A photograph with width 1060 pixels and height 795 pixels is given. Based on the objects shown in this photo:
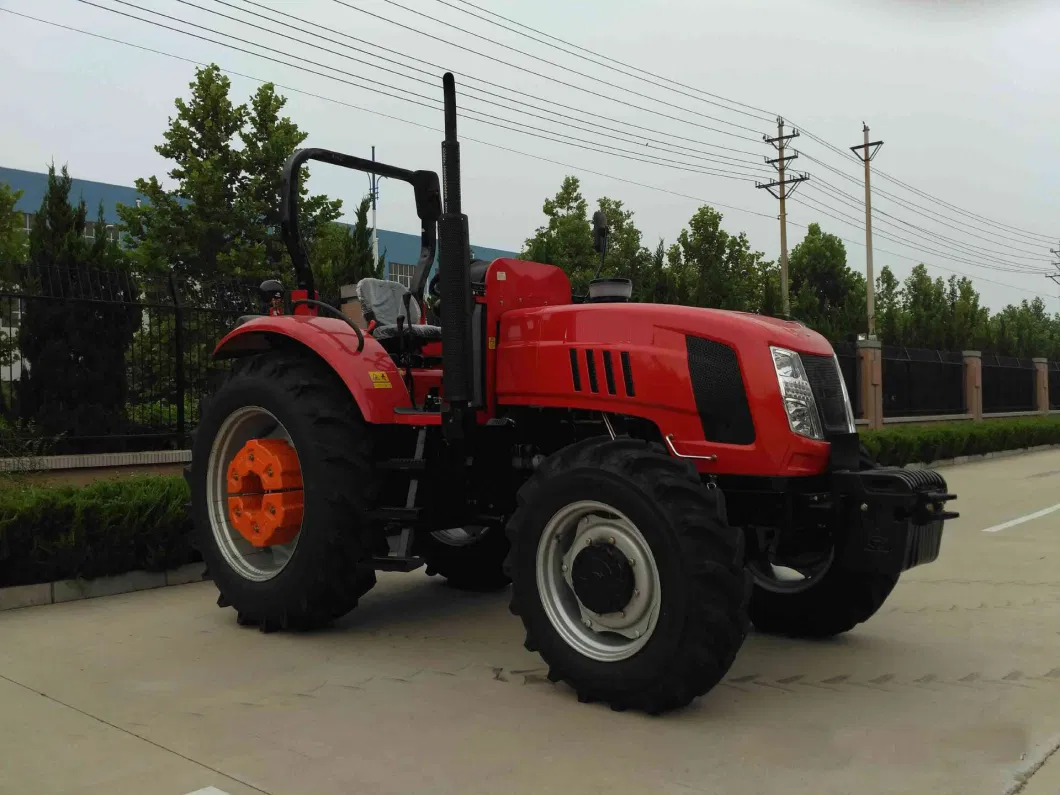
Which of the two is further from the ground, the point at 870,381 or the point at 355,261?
the point at 355,261

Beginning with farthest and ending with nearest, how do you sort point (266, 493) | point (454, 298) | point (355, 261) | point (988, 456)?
point (988, 456) < point (355, 261) < point (266, 493) < point (454, 298)

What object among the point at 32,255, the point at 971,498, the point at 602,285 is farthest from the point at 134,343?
the point at 971,498

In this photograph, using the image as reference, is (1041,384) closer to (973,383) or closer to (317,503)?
(973,383)

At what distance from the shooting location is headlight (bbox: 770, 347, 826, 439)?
4227 millimetres

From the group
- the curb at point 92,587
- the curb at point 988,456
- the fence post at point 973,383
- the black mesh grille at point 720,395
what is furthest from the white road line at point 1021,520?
the fence post at point 973,383

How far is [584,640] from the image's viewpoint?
13.8 feet

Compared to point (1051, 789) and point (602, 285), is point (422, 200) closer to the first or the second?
point (602, 285)

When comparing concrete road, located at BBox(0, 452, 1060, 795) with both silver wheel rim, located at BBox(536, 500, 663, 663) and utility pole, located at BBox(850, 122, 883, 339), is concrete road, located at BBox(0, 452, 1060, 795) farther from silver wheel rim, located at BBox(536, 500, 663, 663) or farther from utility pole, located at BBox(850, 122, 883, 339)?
utility pole, located at BBox(850, 122, 883, 339)

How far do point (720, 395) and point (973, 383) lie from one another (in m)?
25.0

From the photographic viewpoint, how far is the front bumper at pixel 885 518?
13.5 feet

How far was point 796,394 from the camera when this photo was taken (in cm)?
428

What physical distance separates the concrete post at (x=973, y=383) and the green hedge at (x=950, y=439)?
1.88 m

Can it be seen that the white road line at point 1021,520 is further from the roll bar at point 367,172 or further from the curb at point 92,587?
the curb at point 92,587

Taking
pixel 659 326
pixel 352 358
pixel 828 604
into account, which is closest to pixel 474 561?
pixel 352 358
